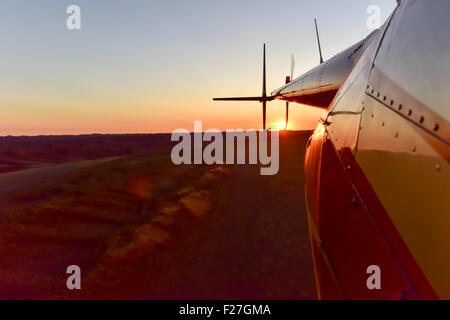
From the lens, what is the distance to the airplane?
1.52m

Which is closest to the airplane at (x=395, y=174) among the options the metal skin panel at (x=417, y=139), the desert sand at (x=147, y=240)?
the metal skin panel at (x=417, y=139)

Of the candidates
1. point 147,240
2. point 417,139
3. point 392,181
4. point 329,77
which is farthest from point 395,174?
point 147,240

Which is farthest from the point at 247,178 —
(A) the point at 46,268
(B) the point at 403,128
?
(B) the point at 403,128

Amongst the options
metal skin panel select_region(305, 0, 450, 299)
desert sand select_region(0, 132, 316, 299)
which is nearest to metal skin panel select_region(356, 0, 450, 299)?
metal skin panel select_region(305, 0, 450, 299)

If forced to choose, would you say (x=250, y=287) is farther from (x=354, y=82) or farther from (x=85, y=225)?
(x=85, y=225)

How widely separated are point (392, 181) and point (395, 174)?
6 cm

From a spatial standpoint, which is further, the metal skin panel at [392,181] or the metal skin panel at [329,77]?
the metal skin panel at [329,77]

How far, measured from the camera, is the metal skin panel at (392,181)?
1.51m

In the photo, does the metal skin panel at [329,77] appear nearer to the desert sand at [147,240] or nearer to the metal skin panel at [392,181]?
the metal skin panel at [392,181]

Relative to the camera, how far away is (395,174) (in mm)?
1871

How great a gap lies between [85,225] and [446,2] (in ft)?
32.8

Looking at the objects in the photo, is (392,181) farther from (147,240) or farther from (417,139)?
(147,240)
